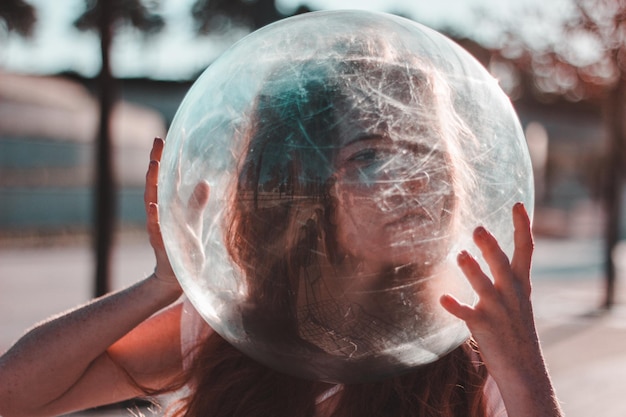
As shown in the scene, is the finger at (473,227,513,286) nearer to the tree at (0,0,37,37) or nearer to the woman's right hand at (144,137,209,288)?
the woman's right hand at (144,137,209,288)

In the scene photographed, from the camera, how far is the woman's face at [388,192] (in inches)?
54.7

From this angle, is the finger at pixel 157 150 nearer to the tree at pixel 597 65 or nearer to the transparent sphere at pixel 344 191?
the transparent sphere at pixel 344 191

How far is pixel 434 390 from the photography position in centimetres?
173

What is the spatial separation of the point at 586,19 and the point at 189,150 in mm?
10384

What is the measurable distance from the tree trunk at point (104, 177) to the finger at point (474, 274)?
17.1ft

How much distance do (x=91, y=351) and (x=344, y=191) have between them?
32.7 inches

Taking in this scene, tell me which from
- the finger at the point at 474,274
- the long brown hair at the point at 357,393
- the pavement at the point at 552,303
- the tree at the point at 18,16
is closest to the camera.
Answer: the finger at the point at 474,274

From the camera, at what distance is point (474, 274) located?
4.54ft

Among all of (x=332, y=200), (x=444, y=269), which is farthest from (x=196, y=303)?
(x=444, y=269)

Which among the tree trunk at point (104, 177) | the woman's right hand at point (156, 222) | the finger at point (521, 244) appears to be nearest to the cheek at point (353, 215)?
the finger at point (521, 244)

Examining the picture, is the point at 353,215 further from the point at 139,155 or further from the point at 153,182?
the point at 139,155

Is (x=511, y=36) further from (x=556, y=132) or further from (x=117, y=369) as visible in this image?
(x=556, y=132)

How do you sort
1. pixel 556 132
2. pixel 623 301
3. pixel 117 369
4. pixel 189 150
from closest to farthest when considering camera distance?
pixel 189 150, pixel 117 369, pixel 623 301, pixel 556 132

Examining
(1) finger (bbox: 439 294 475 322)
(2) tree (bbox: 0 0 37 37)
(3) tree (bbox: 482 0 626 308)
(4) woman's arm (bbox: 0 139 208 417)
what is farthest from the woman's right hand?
(2) tree (bbox: 0 0 37 37)
